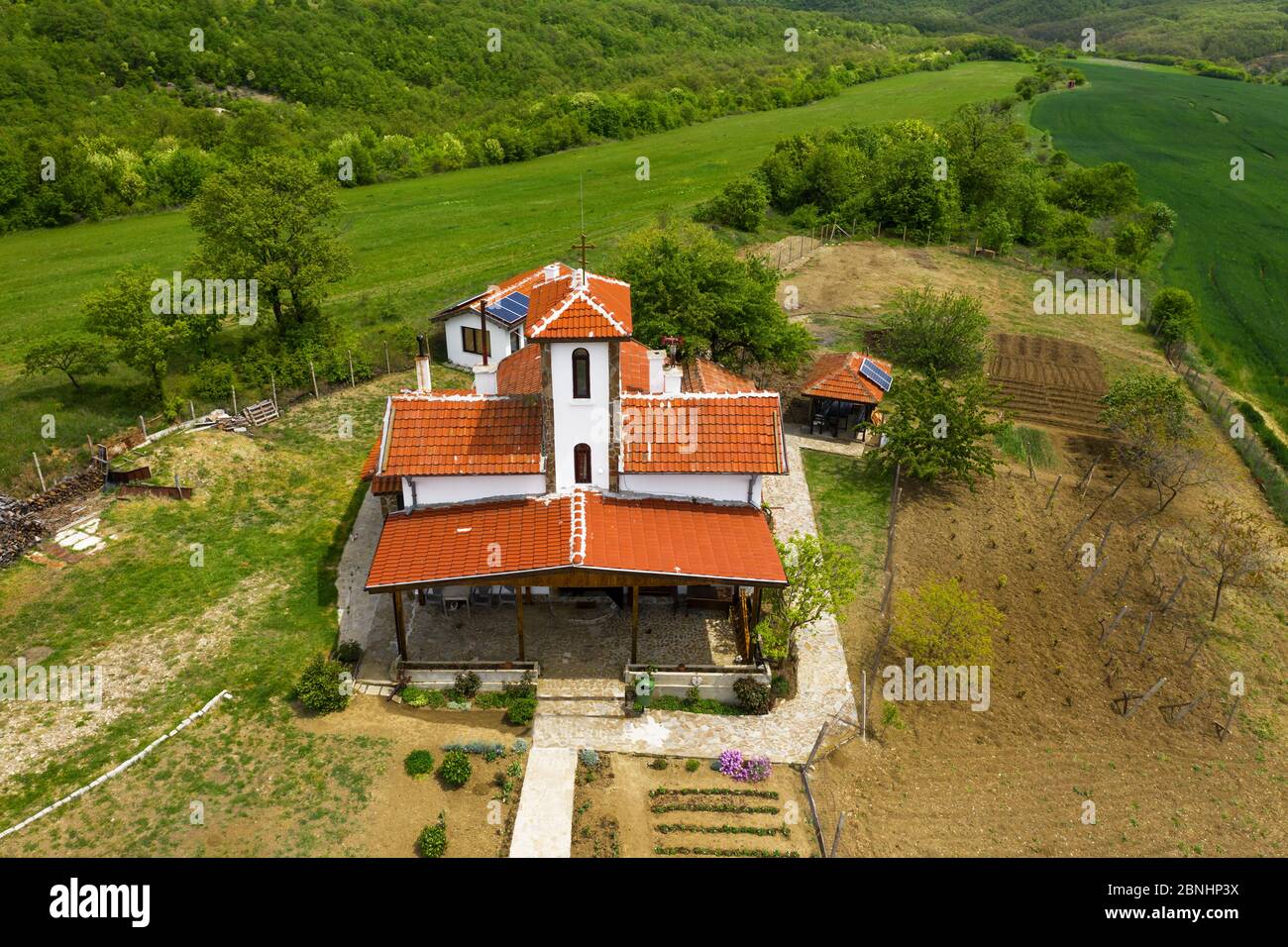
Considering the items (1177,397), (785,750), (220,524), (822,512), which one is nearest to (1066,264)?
(1177,397)

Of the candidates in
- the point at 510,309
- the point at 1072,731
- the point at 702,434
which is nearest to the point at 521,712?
the point at 702,434

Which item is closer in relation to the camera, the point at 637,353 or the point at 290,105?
the point at 637,353

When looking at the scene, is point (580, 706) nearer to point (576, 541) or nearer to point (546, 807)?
point (546, 807)

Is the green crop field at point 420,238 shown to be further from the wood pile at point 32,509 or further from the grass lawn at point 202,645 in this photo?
the grass lawn at point 202,645

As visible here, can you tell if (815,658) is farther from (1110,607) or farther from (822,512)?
(1110,607)

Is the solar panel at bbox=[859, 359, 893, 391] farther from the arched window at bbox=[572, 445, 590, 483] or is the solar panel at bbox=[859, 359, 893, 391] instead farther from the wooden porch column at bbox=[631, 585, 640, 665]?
the wooden porch column at bbox=[631, 585, 640, 665]
